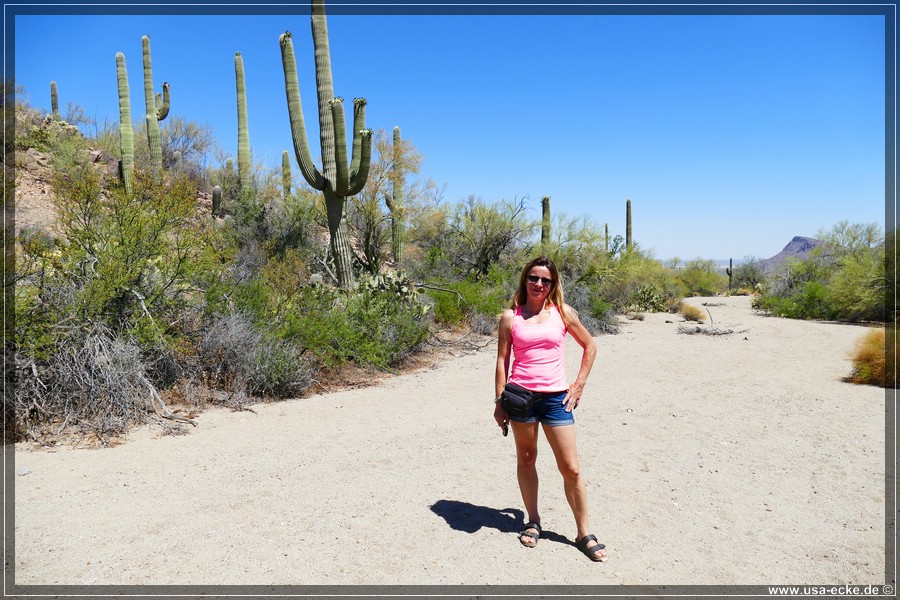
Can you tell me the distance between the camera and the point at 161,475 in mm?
4727

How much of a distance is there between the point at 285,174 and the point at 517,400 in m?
20.2

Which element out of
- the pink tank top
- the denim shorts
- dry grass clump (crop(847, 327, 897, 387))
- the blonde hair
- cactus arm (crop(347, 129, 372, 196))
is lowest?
dry grass clump (crop(847, 327, 897, 387))

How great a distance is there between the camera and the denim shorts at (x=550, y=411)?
11.0ft

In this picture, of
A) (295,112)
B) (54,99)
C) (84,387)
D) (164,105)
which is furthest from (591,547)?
(54,99)

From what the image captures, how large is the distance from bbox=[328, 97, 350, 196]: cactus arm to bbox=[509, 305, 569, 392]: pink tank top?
8.62 m

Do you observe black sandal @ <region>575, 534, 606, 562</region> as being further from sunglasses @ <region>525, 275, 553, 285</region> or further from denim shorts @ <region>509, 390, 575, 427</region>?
sunglasses @ <region>525, 275, 553, 285</region>

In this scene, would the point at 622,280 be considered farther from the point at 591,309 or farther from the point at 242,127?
the point at 242,127

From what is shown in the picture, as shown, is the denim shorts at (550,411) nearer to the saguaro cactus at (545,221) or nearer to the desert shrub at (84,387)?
the desert shrub at (84,387)

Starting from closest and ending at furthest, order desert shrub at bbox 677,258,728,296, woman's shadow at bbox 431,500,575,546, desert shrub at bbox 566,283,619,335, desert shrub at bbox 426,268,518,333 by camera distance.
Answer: woman's shadow at bbox 431,500,575,546 → desert shrub at bbox 426,268,518,333 → desert shrub at bbox 566,283,619,335 → desert shrub at bbox 677,258,728,296

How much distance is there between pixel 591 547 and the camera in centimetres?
338

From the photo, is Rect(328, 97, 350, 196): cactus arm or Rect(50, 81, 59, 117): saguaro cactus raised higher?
Rect(50, 81, 59, 117): saguaro cactus

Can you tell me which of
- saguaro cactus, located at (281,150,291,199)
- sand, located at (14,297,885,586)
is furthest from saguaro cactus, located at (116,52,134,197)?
sand, located at (14,297,885,586)

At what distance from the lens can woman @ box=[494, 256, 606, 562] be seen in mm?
3355

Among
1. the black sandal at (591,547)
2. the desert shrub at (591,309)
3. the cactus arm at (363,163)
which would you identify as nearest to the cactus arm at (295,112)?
the cactus arm at (363,163)
